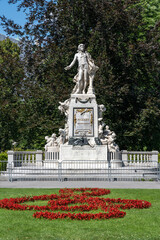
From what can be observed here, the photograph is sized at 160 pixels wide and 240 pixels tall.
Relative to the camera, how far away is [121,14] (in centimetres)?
3136

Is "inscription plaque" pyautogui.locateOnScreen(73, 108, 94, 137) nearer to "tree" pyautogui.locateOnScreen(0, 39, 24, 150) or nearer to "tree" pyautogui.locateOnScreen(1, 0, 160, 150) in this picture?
"tree" pyautogui.locateOnScreen(1, 0, 160, 150)

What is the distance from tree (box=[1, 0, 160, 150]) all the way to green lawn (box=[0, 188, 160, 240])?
73.3ft

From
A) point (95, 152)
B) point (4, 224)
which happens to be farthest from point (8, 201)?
point (95, 152)

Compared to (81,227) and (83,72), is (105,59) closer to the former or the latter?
(83,72)

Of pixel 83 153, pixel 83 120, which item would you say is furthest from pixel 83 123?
pixel 83 153

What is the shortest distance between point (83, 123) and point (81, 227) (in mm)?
13618

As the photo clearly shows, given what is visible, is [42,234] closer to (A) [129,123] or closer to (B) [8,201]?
(B) [8,201]

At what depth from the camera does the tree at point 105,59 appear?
3136 cm

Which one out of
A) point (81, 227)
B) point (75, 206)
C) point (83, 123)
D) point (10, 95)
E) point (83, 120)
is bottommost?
point (81, 227)

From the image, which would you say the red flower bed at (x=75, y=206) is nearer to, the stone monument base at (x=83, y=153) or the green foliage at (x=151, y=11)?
the stone monument base at (x=83, y=153)

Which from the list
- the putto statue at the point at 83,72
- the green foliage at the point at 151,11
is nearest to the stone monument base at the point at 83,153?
the putto statue at the point at 83,72

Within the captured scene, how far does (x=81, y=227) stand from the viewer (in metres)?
7.43

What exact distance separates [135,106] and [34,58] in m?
9.41

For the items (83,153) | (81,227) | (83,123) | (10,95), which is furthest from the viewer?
(10,95)
